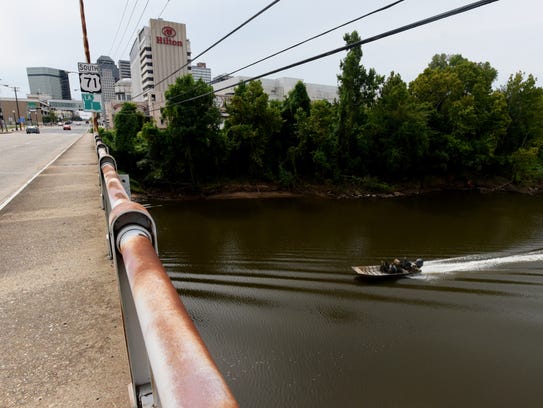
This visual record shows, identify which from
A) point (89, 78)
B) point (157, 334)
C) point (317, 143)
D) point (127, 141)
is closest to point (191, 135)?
point (127, 141)

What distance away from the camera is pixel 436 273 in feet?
43.7

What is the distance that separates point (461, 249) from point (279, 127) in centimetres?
1716

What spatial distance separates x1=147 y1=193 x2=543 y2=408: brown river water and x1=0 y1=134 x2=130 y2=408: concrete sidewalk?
5.55 m

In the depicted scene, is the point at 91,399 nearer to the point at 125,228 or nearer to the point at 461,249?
the point at 125,228

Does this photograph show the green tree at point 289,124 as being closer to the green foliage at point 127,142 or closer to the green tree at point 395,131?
the green tree at point 395,131

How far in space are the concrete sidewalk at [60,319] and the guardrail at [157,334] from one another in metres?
0.72

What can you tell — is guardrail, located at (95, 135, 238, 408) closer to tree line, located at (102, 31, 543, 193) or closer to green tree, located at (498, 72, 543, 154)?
tree line, located at (102, 31, 543, 193)

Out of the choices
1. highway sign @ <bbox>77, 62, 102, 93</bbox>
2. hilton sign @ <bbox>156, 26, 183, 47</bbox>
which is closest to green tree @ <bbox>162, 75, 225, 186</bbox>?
highway sign @ <bbox>77, 62, 102, 93</bbox>

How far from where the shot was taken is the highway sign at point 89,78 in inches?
419

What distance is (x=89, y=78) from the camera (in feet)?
35.9

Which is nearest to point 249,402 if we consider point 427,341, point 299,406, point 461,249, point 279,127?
point 299,406

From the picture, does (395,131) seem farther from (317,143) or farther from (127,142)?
(127,142)

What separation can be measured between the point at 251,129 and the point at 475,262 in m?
18.4

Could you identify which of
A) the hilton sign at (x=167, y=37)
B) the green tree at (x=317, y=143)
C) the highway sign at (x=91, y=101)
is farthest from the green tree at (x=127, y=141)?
the hilton sign at (x=167, y=37)
